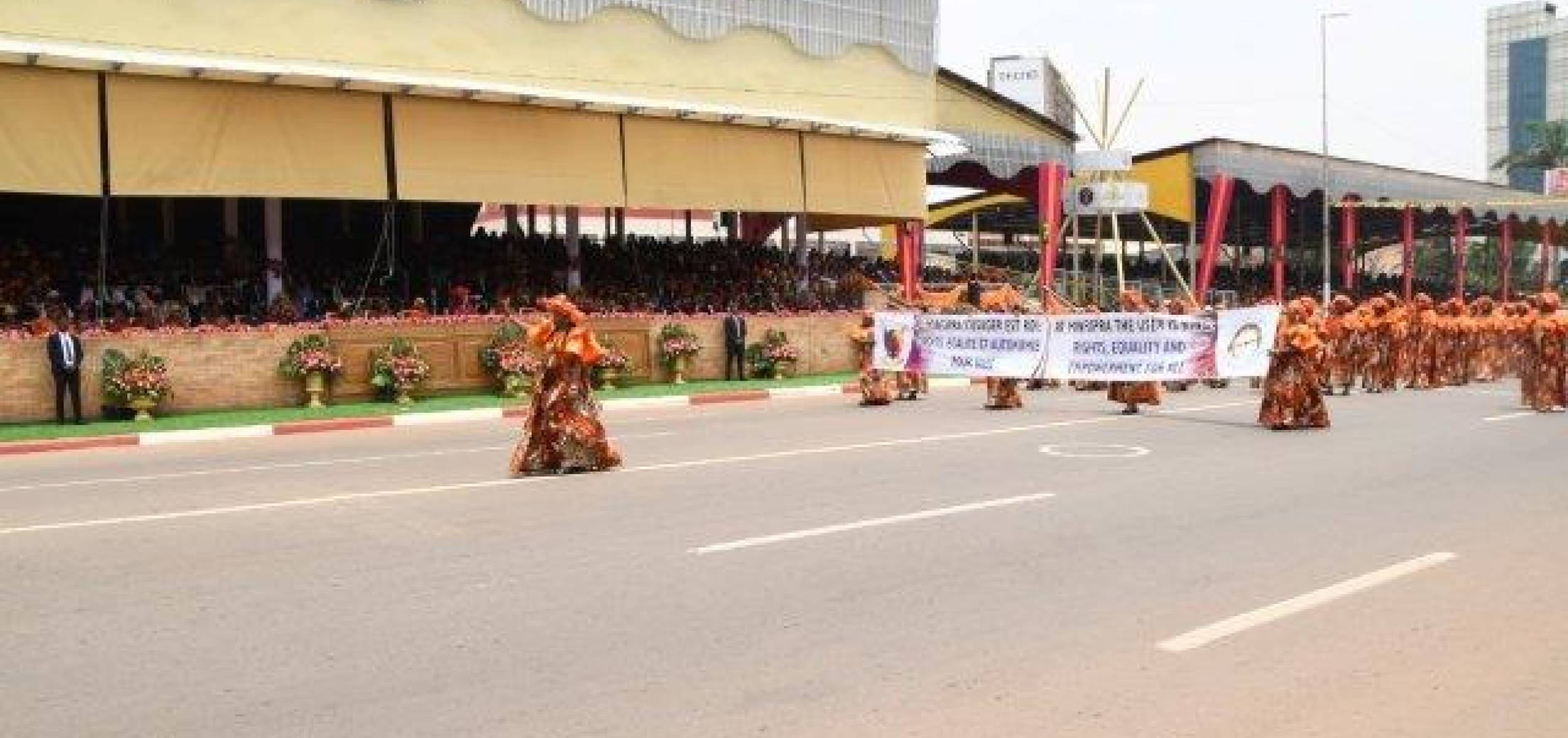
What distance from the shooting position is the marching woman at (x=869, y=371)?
2009 cm

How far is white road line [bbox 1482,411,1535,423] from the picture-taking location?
16.9m

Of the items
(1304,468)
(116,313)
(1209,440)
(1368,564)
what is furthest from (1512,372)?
(116,313)

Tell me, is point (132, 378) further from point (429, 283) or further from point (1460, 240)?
point (1460, 240)

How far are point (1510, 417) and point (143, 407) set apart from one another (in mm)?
18065

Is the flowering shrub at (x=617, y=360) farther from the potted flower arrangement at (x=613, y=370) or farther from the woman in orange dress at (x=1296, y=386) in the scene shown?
the woman in orange dress at (x=1296, y=386)

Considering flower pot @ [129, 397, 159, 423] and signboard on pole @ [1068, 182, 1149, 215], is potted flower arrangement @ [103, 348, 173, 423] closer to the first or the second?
flower pot @ [129, 397, 159, 423]

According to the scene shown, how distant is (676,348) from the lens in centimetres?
2495

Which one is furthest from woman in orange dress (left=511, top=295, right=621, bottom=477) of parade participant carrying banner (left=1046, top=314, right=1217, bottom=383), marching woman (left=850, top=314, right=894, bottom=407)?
marching woman (left=850, top=314, right=894, bottom=407)

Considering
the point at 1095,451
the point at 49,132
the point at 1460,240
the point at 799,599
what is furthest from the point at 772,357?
the point at 1460,240


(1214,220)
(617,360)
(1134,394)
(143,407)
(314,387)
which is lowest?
(1134,394)

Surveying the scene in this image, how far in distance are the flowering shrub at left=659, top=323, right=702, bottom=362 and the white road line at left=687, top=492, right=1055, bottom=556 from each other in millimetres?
15288

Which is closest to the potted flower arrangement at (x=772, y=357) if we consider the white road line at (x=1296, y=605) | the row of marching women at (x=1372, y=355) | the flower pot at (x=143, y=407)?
the row of marching women at (x=1372, y=355)

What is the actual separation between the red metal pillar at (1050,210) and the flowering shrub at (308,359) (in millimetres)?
19032

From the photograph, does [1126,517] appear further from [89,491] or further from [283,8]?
[283,8]
